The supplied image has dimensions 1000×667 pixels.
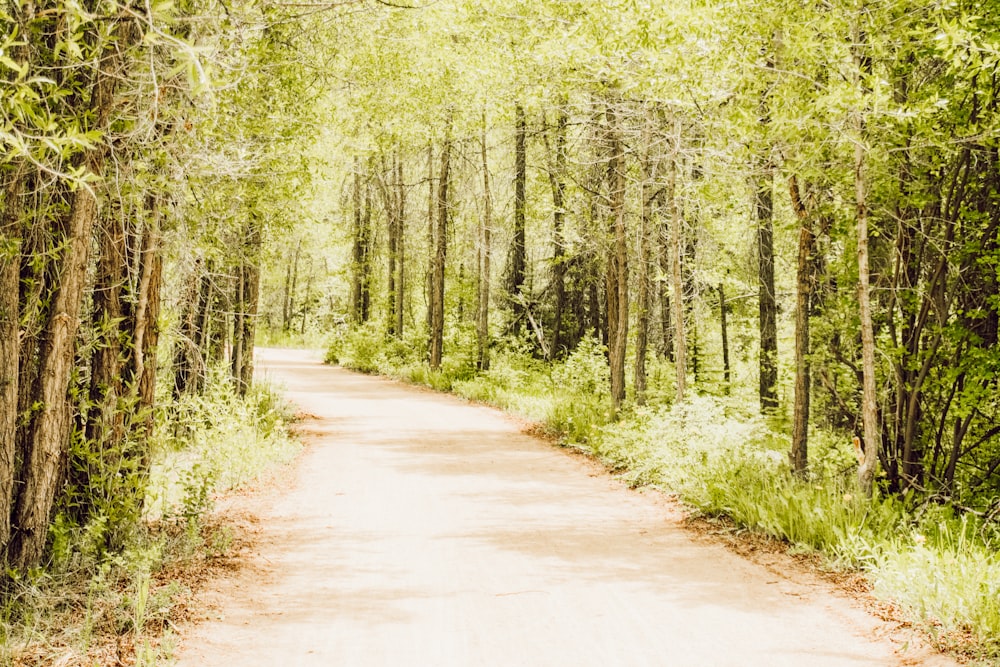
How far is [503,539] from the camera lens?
8062mm

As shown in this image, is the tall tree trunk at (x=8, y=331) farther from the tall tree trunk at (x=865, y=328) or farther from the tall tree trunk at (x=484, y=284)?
the tall tree trunk at (x=484, y=284)

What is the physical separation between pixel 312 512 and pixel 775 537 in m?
4.99

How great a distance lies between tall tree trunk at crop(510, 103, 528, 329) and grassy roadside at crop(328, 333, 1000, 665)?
8.88m

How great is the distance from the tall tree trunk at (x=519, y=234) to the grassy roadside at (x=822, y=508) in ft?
29.1

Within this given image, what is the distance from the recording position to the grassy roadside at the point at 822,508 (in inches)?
216

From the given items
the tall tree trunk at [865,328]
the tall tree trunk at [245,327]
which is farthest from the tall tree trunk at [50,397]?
the tall tree trunk at [245,327]

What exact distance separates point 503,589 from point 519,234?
66.9ft

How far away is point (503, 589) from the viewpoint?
6445 mm

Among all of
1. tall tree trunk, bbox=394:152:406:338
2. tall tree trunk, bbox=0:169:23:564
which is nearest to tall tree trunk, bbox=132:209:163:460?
tall tree trunk, bbox=0:169:23:564

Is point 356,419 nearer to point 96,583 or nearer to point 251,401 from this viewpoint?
point 251,401

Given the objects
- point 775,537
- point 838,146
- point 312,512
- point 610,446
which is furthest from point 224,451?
point 838,146

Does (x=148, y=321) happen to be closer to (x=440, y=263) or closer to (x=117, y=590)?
(x=117, y=590)

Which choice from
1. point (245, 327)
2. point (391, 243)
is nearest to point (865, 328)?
point (245, 327)

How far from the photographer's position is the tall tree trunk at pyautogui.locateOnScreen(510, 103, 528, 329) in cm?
2423
